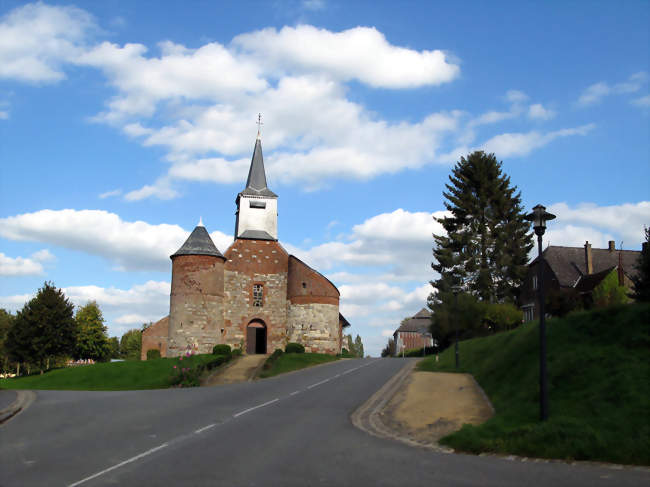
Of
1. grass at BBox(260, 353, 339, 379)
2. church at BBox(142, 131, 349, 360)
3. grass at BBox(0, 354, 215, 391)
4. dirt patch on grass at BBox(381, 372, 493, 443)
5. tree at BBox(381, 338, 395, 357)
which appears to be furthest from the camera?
tree at BBox(381, 338, 395, 357)

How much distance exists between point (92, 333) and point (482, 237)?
4364 cm

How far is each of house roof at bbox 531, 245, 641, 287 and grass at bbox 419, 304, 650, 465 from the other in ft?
105

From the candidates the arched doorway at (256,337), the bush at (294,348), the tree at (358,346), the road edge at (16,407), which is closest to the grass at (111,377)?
the bush at (294,348)

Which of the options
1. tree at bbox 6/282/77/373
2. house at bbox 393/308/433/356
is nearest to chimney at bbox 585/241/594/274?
tree at bbox 6/282/77/373

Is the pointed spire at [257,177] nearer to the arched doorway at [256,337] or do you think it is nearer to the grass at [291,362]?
the arched doorway at [256,337]

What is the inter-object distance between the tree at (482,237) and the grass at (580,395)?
105 ft

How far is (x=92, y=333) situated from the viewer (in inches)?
2424

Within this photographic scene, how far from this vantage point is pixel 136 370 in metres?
33.8

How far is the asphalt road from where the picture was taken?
27.5 feet

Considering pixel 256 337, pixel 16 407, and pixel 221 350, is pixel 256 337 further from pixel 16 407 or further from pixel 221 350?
pixel 16 407

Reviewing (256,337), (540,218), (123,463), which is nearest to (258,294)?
(256,337)

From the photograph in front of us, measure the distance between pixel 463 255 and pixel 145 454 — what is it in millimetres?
43803

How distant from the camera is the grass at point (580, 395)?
9984mm

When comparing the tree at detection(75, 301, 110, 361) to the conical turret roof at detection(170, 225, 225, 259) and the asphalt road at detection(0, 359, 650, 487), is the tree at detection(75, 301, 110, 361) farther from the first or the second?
the asphalt road at detection(0, 359, 650, 487)
